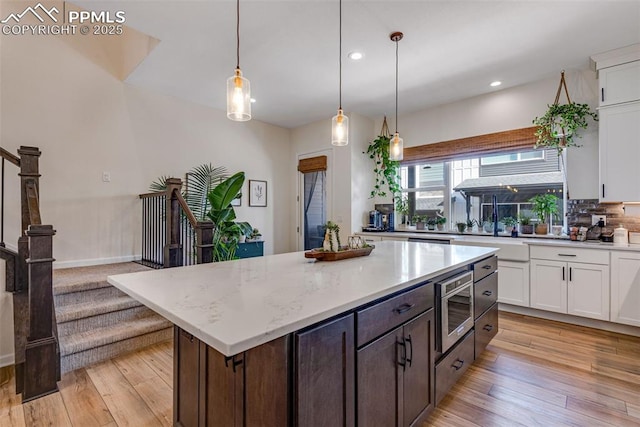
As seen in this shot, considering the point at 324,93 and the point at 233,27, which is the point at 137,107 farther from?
the point at 324,93

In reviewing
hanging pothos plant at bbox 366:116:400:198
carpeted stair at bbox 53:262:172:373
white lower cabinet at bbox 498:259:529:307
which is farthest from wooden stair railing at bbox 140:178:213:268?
white lower cabinet at bbox 498:259:529:307

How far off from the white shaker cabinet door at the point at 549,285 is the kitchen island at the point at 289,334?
2262 mm

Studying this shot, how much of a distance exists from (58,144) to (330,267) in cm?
352

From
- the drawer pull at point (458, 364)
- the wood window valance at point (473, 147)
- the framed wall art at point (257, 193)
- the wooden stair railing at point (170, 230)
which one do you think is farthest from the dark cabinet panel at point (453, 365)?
the framed wall art at point (257, 193)

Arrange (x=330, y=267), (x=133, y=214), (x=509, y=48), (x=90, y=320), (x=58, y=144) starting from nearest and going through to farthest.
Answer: (x=330, y=267) < (x=90, y=320) < (x=509, y=48) < (x=58, y=144) < (x=133, y=214)

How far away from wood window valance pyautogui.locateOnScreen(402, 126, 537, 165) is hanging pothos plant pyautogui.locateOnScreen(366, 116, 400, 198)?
0.88ft

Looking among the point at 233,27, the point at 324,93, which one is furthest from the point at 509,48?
the point at 233,27

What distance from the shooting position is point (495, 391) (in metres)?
2.08

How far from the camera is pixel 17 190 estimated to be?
3123mm

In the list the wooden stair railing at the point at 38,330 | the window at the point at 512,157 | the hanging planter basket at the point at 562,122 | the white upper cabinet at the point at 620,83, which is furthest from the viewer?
the window at the point at 512,157

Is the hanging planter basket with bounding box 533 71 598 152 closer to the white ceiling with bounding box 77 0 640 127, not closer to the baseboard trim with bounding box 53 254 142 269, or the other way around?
the white ceiling with bounding box 77 0 640 127

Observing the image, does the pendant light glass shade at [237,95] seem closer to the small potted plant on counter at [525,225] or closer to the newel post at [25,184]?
the newel post at [25,184]

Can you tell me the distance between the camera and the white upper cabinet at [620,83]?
2967mm

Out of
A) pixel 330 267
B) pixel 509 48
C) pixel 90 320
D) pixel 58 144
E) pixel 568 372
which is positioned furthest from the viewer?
pixel 58 144
